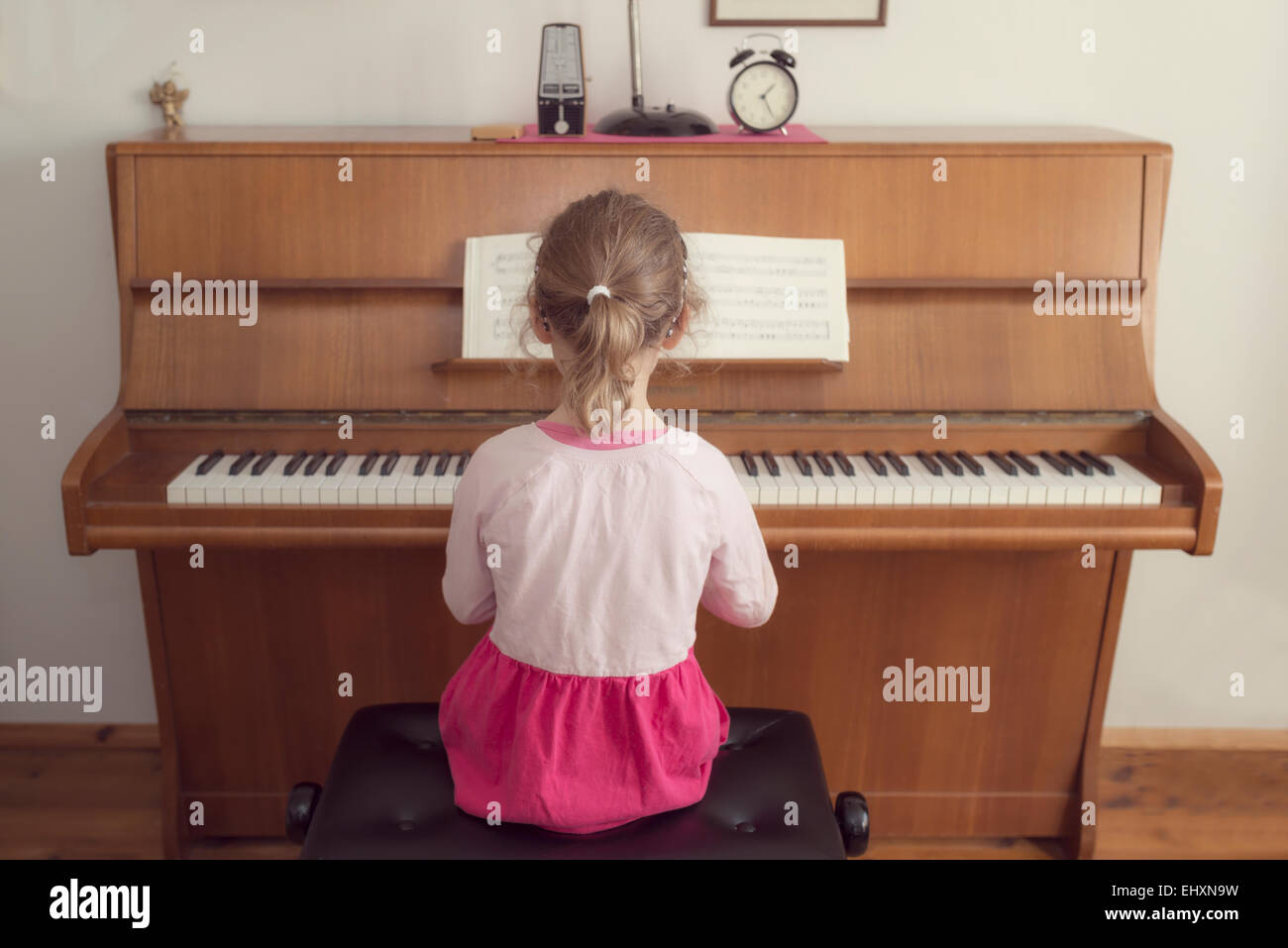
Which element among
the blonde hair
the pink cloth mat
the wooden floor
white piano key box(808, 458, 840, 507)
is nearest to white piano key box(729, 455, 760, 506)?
white piano key box(808, 458, 840, 507)

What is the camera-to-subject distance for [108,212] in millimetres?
2338

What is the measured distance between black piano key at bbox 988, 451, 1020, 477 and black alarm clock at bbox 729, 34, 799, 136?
2.58 feet

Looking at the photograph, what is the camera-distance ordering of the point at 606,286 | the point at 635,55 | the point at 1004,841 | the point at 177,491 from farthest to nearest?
the point at 1004,841, the point at 635,55, the point at 177,491, the point at 606,286

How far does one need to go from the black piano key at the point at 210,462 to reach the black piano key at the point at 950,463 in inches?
53.2

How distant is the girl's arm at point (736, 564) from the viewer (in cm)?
131

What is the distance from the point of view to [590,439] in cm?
127

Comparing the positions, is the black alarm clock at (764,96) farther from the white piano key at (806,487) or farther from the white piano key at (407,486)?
the white piano key at (407,486)

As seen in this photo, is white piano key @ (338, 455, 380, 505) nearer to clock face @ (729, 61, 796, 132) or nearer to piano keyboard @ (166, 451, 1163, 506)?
piano keyboard @ (166, 451, 1163, 506)

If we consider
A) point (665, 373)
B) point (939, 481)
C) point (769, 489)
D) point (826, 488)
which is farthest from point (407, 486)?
point (939, 481)

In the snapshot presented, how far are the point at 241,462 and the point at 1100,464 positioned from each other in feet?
5.23

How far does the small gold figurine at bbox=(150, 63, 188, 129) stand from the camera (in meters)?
2.22

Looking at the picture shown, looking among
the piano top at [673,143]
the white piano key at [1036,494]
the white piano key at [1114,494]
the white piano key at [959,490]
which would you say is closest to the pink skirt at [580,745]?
the white piano key at [959,490]

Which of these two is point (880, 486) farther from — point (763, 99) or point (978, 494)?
point (763, 99)
